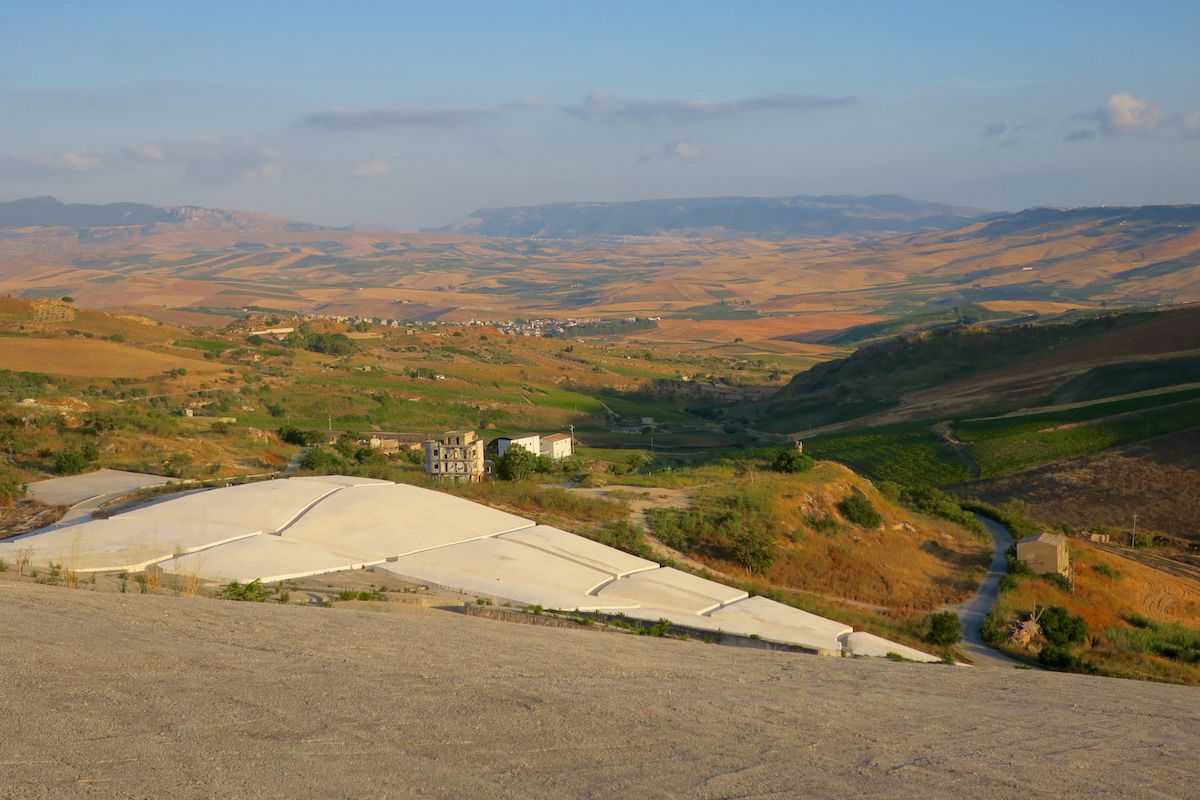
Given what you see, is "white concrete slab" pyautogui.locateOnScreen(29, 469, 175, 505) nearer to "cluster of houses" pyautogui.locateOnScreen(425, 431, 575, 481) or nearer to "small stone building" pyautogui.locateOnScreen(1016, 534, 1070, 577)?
"cluster of houses" pyautogui.locateOnScreen(425, 431, 575, 481)

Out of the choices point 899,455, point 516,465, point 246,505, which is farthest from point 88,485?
point 899,455

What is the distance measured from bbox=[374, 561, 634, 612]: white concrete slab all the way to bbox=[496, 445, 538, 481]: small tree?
1502cm

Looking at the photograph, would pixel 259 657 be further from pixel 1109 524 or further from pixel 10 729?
pixel 1109 524

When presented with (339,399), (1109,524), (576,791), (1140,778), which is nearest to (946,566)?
(1109,524)

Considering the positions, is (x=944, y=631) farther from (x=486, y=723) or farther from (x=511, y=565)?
(x=486, y=723)

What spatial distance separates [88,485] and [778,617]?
68.5 feet

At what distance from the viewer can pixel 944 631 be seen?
1977cm

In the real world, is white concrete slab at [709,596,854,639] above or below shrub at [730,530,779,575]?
above

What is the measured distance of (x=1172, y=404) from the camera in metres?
45.8

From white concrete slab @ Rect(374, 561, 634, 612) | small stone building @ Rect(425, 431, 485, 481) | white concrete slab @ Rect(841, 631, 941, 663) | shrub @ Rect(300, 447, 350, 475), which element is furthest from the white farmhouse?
white concrete slab @ Rect(841, 631, 941, 663)

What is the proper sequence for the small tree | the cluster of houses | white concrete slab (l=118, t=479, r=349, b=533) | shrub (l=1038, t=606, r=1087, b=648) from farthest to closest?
the cluster of houses, the small tree, shrub (l=1038, t=606, r=1087, b=648), white concrete slab (l=118, t=479, r=349, b=533)

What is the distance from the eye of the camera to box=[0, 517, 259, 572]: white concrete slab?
14.8 metres

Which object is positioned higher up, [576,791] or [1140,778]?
[576,791]

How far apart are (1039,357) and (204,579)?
7192cm
